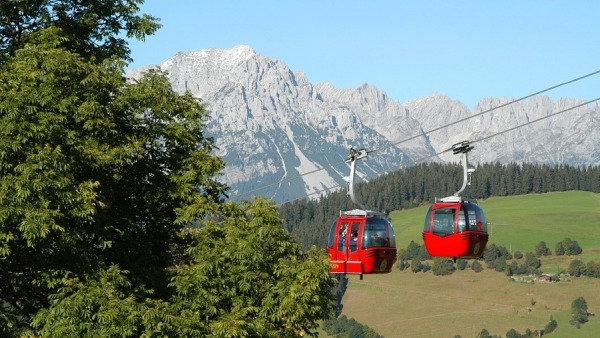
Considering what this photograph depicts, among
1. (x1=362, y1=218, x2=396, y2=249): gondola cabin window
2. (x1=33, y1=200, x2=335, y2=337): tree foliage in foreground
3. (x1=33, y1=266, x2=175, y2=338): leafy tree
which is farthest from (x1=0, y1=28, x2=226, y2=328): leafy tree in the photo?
(x1=362, y1=218, x2=396, y2=249): gondola cabin window

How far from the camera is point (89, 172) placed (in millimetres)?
30922

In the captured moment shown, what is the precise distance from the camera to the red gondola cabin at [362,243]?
3788 cm

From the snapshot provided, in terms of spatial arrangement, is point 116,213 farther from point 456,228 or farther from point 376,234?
point 456,228

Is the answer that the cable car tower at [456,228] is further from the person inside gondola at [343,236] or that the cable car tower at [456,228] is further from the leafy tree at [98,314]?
the leafy tree at [98,314]

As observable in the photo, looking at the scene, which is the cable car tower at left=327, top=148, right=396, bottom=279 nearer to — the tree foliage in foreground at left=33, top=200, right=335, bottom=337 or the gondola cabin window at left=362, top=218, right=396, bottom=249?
the gondola cabin window at left=362, top=218, right=396, bottom=249

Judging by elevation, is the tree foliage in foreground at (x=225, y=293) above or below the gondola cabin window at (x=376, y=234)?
below

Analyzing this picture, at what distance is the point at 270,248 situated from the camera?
32500mm

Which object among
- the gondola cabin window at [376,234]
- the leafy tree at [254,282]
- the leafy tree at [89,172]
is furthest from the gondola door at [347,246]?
the leafy tree at [89,172]

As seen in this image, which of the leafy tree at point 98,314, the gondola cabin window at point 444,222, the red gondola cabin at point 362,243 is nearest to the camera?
the leafy tree at point 98,314

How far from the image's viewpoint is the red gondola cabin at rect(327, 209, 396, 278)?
37.9 m

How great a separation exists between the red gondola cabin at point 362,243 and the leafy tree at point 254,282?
5.60 m

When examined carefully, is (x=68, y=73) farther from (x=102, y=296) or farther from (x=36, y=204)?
(x=102, y=296)

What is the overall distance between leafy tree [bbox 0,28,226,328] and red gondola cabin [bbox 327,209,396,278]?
5.85m

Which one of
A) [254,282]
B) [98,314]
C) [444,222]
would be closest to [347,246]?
[444,222]
